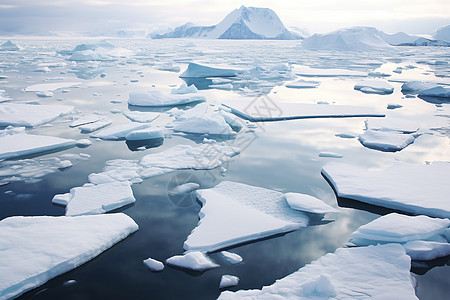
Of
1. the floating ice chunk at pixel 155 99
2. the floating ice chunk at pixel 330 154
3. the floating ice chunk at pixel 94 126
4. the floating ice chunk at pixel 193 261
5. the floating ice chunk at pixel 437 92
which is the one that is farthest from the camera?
the floating ice chunk at pixel 437 92

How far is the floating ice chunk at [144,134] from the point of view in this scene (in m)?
5.46

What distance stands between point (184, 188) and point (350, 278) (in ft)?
6.60

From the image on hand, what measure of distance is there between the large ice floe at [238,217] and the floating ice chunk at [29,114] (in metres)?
4.51

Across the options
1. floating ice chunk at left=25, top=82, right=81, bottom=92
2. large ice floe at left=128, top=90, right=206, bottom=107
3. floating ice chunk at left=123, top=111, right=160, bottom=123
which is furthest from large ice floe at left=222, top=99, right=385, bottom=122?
floating ice chunk at left=25, top=82, right=81, bottom=92

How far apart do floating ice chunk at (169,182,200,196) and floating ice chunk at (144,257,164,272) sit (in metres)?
1.13

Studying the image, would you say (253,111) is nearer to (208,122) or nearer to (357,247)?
(208,122)

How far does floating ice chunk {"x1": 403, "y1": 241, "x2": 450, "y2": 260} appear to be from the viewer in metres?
2.53

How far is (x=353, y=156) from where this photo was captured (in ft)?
15.9

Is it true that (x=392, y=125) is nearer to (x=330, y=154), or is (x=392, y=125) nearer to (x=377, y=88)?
(x=330, y=154)

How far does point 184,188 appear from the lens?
3.74m

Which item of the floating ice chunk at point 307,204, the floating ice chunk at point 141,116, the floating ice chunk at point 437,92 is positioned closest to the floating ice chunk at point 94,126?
the floating ice chunk at point 141,116

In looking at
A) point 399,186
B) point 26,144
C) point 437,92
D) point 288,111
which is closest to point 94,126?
point 26,144

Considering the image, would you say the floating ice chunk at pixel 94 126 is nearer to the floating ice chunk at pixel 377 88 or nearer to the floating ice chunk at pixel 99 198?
the floating ice chunk at pixel 99 198

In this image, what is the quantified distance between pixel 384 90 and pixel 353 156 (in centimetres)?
666
